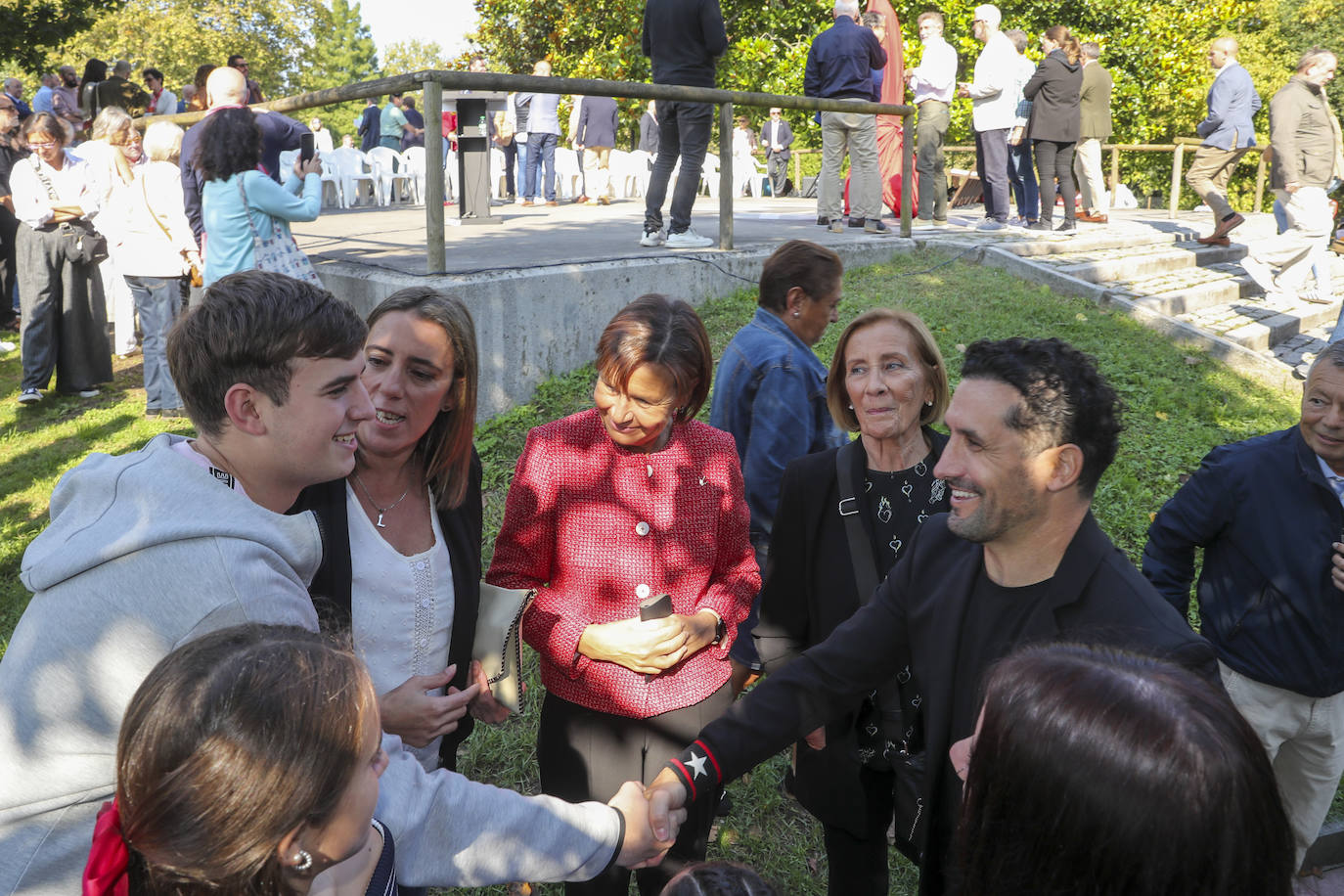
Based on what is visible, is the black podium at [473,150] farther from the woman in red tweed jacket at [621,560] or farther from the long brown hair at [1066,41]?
the woman in red tweed jacket at [621,560]

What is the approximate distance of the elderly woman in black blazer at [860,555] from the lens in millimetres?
2928

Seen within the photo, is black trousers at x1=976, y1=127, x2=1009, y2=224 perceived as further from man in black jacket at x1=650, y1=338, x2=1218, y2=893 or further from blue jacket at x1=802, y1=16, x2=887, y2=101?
man in black jacket at x1=650, y1=338, x2=1218, y2=893

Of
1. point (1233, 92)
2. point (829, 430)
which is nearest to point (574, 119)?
point (1233, 92)

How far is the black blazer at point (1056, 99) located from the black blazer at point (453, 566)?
972cm

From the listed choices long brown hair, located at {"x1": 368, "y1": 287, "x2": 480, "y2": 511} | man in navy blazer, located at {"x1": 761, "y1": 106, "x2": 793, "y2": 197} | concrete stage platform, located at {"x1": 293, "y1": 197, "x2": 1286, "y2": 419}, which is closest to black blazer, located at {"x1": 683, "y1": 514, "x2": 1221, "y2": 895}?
long brown hair, located at {"x1": 368, "y1": 287, "x2": 480, "y2": 511}

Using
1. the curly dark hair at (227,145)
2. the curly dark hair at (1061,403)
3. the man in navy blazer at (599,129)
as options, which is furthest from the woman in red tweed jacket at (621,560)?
the man in navy blazer at (599,129)

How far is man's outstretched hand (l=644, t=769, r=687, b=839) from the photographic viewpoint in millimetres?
2363

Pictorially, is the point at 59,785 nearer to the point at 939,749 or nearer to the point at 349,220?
the point at 939,749

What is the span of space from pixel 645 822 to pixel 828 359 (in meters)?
5.06

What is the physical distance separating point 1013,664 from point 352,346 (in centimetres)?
139

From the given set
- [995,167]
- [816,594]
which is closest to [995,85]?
[995,167]

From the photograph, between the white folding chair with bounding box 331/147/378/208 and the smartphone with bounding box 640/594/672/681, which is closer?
the smartphone with bounding box 640/594/672/681

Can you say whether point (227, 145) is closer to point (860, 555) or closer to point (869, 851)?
point (860, 555)

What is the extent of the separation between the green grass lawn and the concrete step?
867 millimetres
